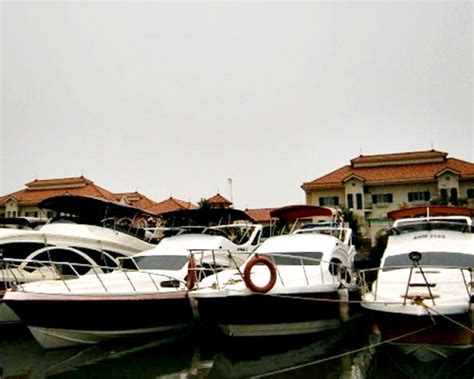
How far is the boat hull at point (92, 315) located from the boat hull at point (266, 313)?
102 cm

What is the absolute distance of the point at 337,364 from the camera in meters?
8.31

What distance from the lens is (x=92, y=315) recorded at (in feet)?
28.8

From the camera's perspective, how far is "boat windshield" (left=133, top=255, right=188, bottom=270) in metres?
11.1

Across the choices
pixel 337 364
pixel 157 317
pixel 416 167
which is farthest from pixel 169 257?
pixel 416 167

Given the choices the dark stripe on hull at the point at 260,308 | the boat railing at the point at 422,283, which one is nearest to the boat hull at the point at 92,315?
the dark stripe on hull at the point at 260,308

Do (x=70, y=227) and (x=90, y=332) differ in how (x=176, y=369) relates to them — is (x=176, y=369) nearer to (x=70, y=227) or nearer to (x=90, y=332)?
(x=90, y=332)

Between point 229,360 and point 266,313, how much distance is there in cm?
113

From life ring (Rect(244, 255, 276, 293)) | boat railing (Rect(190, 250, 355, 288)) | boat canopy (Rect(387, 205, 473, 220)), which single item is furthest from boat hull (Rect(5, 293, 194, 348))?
boat canopy (Rect(387, 205, 473, 220))

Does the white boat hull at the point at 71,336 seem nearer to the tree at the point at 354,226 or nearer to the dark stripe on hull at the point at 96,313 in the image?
the dark stripe on hull at the point at 96,313

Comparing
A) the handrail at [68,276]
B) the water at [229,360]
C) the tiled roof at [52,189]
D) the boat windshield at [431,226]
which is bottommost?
the water at [229,360]

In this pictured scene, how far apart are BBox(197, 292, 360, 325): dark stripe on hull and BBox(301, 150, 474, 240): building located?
23098mm

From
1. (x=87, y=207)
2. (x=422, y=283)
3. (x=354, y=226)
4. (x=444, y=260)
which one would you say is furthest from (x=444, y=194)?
(x=87, y=207)

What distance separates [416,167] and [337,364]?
95.9ft

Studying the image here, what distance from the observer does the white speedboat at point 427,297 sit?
23.9ft
